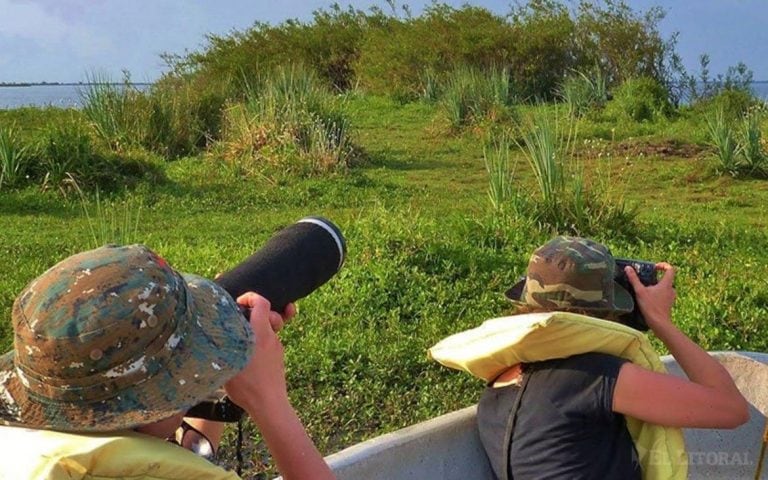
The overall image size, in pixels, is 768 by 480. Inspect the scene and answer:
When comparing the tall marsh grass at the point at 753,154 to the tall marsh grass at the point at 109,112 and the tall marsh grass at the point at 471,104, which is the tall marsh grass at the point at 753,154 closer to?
the tall marsh grass at the point at 471,104

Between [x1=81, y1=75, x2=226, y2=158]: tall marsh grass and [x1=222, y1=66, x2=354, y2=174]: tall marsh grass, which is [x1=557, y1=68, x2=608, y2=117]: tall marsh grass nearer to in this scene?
[x1=222, y1=66, x2=354, y2=174]: tall marsh grass

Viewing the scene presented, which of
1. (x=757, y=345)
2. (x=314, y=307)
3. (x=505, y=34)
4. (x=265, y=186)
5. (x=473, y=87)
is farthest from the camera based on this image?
(x=505, y=34)

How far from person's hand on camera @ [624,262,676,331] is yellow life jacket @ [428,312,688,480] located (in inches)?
5.2

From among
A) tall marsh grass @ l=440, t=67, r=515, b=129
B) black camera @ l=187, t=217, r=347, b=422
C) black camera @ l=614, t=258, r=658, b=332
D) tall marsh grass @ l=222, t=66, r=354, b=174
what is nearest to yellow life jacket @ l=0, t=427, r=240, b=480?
black camera @ l=187, t=217, r=347, b=422

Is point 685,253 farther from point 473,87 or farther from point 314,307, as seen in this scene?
point 473,87

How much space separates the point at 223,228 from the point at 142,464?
6529mm

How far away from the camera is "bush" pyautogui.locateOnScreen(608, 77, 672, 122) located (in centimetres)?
1625

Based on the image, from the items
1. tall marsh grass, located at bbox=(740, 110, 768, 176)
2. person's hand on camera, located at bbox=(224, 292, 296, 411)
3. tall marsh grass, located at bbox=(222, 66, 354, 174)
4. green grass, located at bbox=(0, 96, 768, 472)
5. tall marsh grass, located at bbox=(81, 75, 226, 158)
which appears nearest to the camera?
person's hand on camera, located at bbox=(224, 292, 296, 411)

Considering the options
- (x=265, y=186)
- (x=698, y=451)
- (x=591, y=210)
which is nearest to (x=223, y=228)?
(x=265, y=186)

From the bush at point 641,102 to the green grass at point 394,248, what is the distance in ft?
13.1

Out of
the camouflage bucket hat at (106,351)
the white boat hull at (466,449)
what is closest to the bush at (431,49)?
the white boat hull at (466,449)

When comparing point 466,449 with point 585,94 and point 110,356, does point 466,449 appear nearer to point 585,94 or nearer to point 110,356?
point 110,356

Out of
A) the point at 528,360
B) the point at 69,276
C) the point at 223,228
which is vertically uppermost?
the point at 69,276

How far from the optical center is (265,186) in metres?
10.1
